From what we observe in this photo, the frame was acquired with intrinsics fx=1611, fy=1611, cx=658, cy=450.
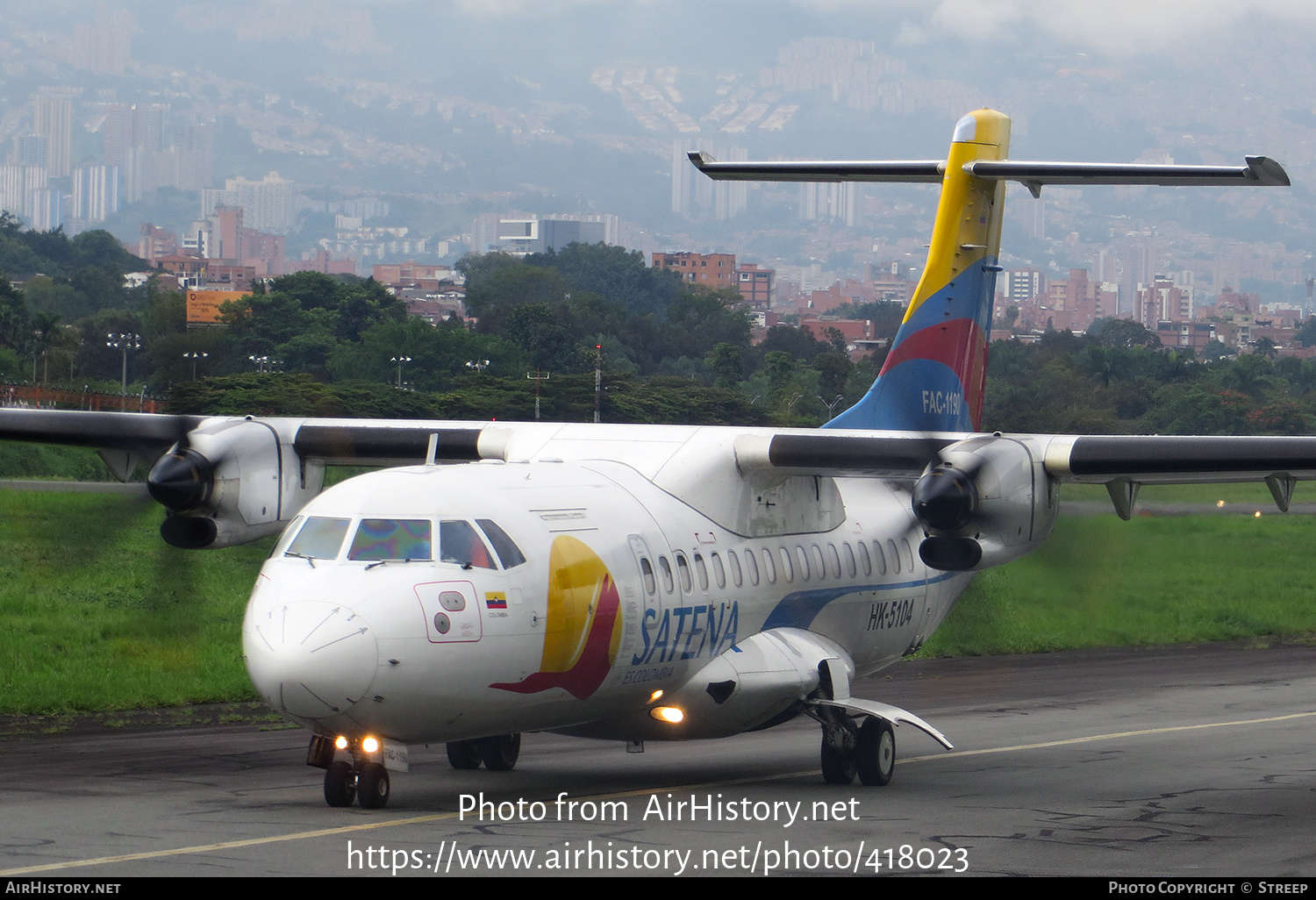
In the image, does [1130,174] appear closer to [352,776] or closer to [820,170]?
[820,170]

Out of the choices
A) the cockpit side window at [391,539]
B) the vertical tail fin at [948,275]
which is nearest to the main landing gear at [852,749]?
the vertical tail fin at [948,275]

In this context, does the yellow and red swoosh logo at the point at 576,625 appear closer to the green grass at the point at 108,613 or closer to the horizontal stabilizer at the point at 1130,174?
the green grass at the point at 108,613

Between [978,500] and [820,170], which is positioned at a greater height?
[820,170]

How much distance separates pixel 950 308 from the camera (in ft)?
62.6

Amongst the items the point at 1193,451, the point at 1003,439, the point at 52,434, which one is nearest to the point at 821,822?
the point at 1003,439

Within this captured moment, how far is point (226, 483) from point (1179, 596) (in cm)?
2399

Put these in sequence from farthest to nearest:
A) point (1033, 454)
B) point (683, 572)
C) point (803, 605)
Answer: point (803, 605), point (1033, 454), point (683, 572)

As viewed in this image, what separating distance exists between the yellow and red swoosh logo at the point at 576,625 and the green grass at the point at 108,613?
4.51 metres

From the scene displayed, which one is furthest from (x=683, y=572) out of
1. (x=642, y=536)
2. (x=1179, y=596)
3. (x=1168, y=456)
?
(x=1179, y=596)

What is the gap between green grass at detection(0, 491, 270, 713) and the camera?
1510cm

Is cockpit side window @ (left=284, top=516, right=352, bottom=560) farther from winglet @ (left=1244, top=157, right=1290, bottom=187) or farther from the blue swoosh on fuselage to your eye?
winglet @ (left=1244, top=157, right=1290, bottom=187)

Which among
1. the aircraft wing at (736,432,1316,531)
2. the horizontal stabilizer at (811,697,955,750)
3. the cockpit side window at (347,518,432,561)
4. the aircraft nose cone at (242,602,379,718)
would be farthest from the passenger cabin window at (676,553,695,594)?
the aircraft nose cone at (242,602,379,718)

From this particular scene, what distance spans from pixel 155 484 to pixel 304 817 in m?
3.91

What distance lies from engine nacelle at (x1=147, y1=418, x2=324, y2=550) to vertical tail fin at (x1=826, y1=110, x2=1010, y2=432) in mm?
6611
